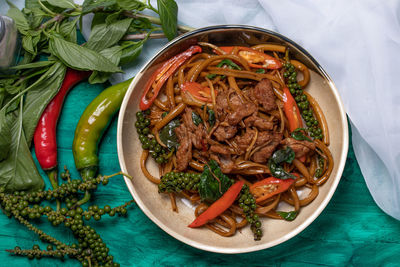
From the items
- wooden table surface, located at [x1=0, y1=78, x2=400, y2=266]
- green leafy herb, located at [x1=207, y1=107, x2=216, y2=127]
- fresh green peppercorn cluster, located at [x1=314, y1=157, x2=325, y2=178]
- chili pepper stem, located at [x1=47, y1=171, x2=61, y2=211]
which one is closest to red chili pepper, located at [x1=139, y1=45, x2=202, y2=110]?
green leafy herb, located at [x1=207, y1=107, x2=216, y2=127]

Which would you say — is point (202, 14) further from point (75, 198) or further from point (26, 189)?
point (26, 189)

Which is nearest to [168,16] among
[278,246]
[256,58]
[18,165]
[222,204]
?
[256,58]

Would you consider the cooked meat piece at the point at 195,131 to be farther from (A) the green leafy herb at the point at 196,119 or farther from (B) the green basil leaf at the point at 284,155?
(B) the green basil leaf at the point at 284,155

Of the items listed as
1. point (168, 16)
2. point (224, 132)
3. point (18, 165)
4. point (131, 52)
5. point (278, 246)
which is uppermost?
point (168, 16)

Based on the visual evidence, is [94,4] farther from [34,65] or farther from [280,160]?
[280,160]

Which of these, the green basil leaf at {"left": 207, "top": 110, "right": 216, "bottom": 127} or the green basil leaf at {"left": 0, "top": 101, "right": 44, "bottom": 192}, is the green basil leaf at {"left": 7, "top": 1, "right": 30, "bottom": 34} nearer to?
the green basil leaf at {"left": 0, "top": 101, "right": 44, "bottom": 192}

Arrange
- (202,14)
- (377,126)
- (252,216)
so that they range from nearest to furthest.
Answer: (252,216), (377,126), (202,14)

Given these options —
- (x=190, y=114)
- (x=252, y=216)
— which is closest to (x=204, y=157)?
(x=190, y=114)
